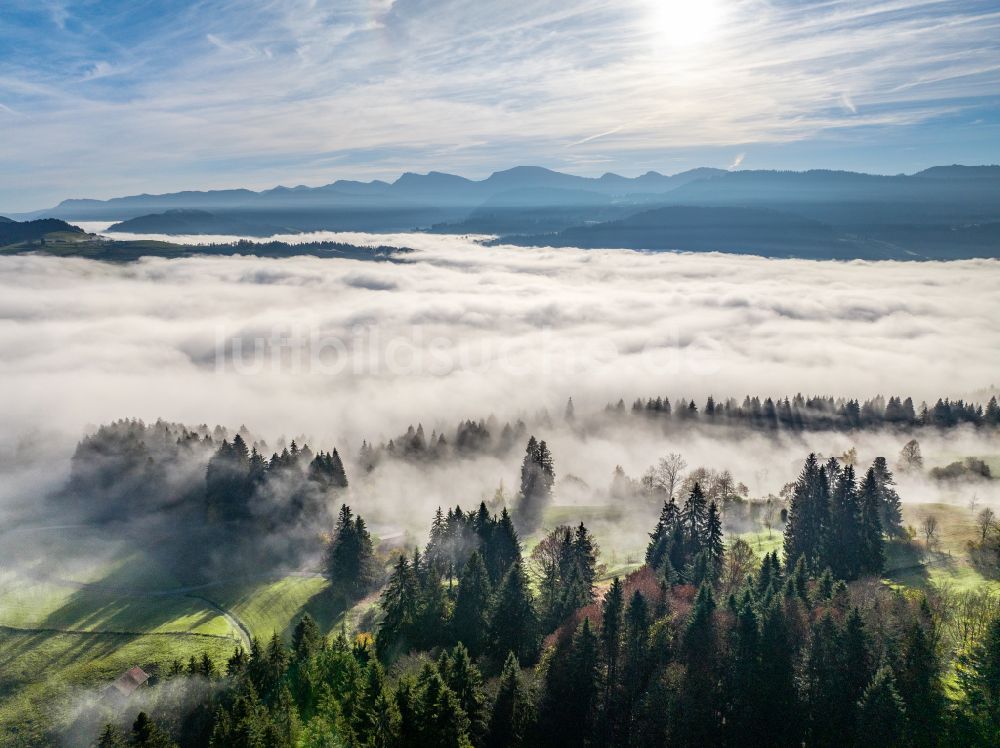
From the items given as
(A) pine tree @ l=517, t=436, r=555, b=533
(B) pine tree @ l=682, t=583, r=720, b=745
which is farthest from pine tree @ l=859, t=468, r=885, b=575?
(A) pine tree @ l=517, t=436, r=555, b=533

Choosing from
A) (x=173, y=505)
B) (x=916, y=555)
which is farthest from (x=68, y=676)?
(x=916, y=555)

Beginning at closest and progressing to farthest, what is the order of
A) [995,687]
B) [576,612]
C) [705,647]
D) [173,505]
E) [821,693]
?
[995,687]
[821,693]
[705,647]
[576,612]
[173,505]

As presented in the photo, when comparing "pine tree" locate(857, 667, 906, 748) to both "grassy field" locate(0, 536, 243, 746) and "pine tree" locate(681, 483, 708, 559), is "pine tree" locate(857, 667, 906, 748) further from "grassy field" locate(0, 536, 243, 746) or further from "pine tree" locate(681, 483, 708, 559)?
"grassy field" locate(0, 536, 243, 746)

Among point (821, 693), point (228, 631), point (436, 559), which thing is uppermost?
point (821, 693)

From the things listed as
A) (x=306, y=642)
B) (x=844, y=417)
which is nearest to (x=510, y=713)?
(x=306, y=642)

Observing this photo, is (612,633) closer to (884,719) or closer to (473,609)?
(473,609)

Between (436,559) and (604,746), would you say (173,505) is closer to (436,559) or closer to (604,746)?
(436,559)
